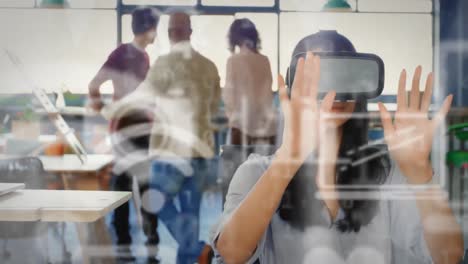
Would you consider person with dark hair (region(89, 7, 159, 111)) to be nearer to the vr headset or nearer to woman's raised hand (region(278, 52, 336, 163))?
the vr headset

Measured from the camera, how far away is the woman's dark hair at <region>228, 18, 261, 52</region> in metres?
1.81

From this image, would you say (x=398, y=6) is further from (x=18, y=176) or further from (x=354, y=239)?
(x=18, y=176)

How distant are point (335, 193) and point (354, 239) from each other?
0.17m

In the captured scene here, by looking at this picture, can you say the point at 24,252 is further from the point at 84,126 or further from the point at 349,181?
the point at 349,181

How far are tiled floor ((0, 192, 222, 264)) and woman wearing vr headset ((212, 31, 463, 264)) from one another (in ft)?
1.09

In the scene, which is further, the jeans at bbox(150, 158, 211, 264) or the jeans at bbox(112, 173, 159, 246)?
the jeans at bbox(150, 158, 211, 264)

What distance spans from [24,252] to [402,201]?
1.32 meters

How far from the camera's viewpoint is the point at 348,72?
1026 millimetres

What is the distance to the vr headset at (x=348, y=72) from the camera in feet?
3.36

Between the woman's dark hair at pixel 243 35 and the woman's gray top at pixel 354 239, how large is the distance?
787mm

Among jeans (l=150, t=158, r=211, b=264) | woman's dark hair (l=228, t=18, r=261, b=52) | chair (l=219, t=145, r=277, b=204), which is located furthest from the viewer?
jeans (l=150, t=158, r=211, b=264)

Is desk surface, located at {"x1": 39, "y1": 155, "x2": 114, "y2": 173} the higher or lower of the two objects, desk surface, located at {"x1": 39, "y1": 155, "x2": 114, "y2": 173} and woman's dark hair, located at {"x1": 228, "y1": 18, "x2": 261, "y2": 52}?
the lower

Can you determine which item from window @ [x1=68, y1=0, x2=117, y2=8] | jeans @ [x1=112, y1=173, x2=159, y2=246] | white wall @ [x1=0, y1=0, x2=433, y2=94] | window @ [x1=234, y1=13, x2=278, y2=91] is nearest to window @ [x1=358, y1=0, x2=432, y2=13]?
white wall @ [x1=0, y1=0, x2=433, y2=94]

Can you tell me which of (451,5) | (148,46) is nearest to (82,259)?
(148,46)
